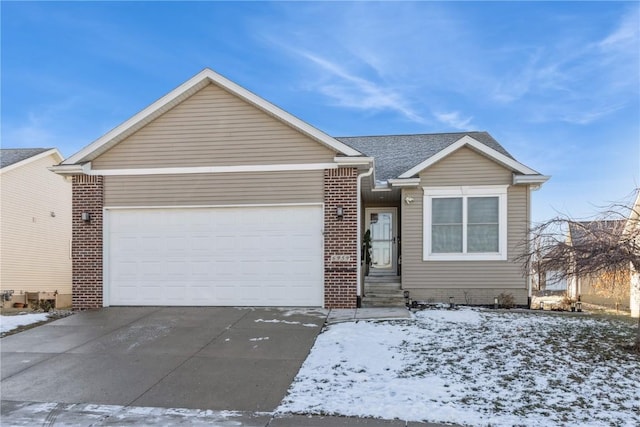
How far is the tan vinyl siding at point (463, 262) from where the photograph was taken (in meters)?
10.0

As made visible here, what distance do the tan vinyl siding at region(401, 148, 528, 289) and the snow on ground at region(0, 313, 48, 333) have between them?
Answer: 27.3 ft

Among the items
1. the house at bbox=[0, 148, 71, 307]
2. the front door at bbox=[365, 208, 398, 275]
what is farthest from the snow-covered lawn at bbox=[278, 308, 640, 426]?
the house at bbox=[0, 148, 71, 307]

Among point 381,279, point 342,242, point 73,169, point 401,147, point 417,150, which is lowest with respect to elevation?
point 381,279

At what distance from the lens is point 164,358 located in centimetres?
572

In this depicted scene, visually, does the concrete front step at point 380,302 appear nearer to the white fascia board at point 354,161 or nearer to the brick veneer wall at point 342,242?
the brick veneer wall at point 342,242

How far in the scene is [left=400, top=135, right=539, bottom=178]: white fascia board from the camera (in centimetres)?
982

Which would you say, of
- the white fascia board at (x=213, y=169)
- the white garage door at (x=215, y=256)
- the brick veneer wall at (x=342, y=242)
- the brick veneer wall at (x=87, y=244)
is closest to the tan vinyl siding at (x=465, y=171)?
the brick veneer wall at (x=342, y=242)

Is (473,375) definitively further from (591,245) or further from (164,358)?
(164,358)

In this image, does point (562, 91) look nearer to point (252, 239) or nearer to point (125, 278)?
point (252, 239)

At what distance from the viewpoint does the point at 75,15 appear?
10.5 meters

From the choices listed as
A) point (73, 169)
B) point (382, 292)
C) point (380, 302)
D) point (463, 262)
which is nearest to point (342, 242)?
point (380, 302)

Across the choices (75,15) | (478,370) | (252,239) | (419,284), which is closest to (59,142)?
(75,15)

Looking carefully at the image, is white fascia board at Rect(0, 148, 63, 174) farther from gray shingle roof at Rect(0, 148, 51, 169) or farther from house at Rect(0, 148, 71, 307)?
gray shingle roof at Rect(0, 148, 51, 169)

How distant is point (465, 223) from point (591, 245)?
182 inches
